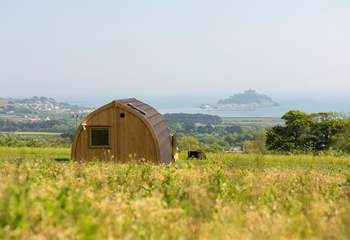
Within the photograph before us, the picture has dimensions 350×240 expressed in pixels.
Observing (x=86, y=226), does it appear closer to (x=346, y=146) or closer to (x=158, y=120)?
(x=158, y=120)

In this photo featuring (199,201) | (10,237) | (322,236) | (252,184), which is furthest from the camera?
(252,184)

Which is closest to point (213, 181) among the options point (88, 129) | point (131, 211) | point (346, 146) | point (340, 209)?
point (340, 209)

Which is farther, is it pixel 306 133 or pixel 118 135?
pixel 306 133

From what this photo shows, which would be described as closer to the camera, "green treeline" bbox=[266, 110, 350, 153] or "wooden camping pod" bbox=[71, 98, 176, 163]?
"wooden camping pod" bbox=[71, 98, 176, 163]

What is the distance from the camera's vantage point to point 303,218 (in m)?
7.30

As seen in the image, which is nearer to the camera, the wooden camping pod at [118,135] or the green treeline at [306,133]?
the wooden camping pod at [118,135]

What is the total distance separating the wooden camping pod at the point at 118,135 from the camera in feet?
89.6

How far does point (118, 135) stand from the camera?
2784 cm

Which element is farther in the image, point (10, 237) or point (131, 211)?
point (131, 211)

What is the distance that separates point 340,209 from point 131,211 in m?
2.98

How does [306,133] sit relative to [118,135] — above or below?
below

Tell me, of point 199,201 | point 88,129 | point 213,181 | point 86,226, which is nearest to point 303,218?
point 199,201

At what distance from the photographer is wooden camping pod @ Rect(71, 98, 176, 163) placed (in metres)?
27.3

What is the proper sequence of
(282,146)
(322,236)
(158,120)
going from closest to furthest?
(322,236) → (158,120) → (282,146)
